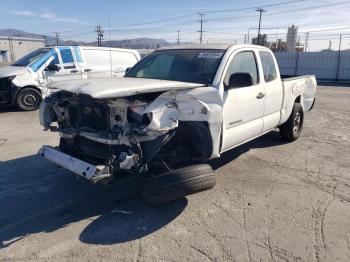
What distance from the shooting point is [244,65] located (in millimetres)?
5559

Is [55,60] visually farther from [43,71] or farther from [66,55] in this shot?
[43,71]

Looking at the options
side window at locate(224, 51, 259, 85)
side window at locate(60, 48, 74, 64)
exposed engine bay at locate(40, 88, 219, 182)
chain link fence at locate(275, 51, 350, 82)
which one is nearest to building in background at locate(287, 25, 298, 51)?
chain link fence at locate(275, 51, 350, 82)

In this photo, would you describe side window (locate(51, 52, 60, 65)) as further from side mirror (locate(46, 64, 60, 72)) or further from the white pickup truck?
the white pickup truck

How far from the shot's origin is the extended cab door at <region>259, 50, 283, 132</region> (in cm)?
602

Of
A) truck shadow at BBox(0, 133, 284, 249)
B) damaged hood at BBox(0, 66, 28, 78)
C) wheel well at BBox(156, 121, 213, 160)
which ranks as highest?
damaged hood at BBox(0, 66, 28, 78)

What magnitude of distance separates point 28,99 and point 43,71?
961 mm

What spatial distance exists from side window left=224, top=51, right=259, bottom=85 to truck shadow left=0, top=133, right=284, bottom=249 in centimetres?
195

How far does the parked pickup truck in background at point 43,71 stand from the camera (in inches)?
418

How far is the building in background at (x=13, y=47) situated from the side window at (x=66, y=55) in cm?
5318

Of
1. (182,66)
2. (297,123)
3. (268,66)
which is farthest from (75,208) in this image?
(297,123)

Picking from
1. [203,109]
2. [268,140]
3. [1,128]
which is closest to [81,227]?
[203,109]

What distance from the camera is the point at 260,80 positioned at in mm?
5820

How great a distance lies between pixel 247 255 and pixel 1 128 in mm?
7256

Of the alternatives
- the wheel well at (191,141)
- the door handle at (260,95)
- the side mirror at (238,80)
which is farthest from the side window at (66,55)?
the wheel well at (191,141)
